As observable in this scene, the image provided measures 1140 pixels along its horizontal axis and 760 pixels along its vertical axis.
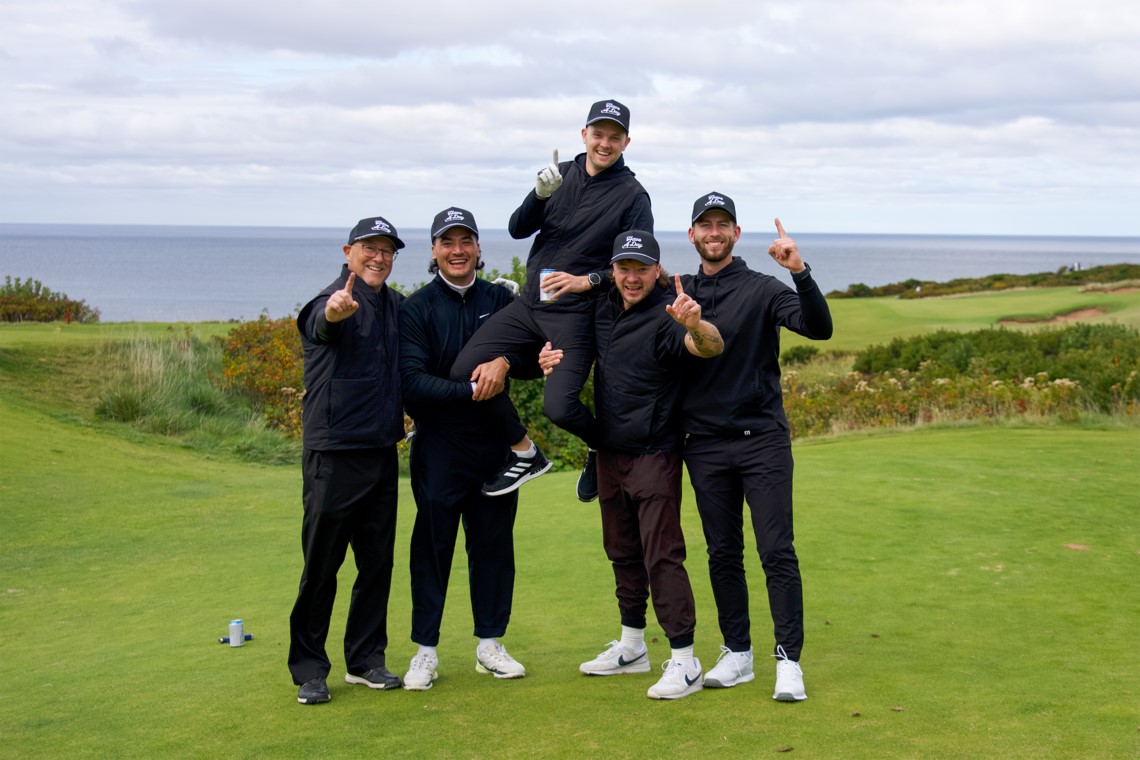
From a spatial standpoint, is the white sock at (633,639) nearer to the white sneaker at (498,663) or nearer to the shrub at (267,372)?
the white sneaker at (498,663)

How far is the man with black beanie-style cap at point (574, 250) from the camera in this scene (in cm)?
598

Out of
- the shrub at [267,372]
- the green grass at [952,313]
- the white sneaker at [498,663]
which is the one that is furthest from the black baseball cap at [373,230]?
the green grass at [952,313]

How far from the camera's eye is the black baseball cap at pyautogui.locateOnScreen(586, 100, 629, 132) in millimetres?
6176

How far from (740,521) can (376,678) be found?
6.70ft

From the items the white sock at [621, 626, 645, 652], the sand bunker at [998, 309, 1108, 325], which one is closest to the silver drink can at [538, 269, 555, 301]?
the white sock at [621, 626, 645, 652]

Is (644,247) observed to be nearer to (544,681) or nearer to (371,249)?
(371,249)

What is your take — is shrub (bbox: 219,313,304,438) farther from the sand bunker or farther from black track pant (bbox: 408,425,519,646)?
the sand bunker

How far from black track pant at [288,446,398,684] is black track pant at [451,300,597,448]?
2.23ft

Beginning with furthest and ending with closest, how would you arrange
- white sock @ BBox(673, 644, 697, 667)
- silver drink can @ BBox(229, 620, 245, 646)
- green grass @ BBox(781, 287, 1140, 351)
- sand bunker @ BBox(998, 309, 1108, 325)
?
sand bunker @ BBox(998, 309, 1108, 325) → green grass @ BBox(781, 287, 1140, 351) → silver drink can @ BBox(229, 620, 245, 646) → white sock @ BBox(673, 644, 697, 667)

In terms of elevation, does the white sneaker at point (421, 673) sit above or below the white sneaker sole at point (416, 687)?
above

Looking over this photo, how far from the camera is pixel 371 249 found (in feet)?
19.0

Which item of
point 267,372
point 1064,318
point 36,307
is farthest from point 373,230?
point 1064,318

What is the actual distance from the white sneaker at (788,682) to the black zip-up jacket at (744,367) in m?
1.12

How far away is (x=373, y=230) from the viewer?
5770 mm
